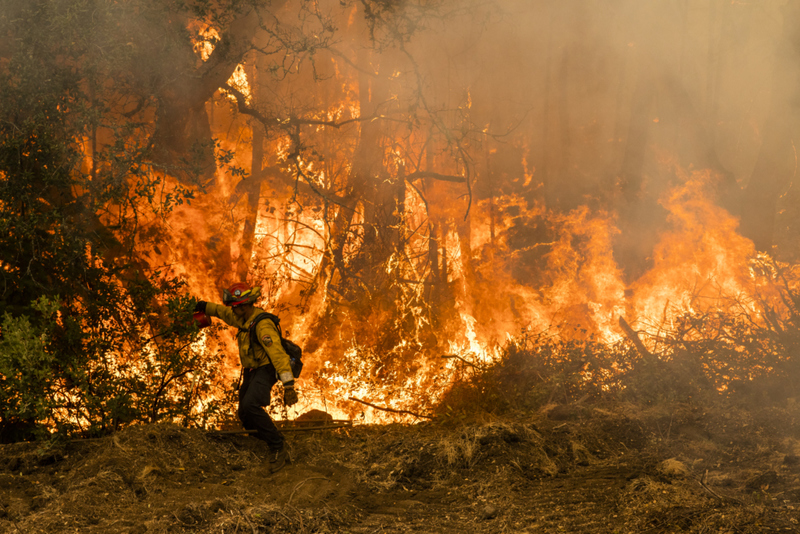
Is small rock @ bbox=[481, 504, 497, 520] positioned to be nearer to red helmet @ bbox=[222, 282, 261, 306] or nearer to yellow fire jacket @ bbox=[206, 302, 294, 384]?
yellow fire jacket @ bbox=[206, 302, 294, 384]

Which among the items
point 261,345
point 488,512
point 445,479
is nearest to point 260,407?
point 261,345

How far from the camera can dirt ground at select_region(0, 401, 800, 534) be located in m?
4.04

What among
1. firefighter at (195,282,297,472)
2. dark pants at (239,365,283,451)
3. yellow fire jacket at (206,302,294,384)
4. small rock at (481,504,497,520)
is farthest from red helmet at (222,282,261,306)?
small rock at (481,504,497,520)

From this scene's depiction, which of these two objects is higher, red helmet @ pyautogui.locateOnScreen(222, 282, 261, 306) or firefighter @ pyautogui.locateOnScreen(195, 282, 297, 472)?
red helmet @ pyautogui.locateOnScreen(222, 282, 261, 306)

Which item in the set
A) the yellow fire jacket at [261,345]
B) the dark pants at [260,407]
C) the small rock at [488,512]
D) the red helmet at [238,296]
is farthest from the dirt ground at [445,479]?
the red helmet at [238,296]

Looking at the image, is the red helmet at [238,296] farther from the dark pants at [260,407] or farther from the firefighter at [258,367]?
the dark pants at [260,407]

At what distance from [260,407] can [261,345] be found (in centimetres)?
60

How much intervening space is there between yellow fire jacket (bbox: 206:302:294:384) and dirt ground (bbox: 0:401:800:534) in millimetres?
874

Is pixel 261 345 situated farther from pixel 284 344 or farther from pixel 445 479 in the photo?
pixel 445 479

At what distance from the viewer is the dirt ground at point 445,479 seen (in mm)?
4039

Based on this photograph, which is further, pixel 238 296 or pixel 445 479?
pixel 238 296

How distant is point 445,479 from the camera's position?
5.22 meters

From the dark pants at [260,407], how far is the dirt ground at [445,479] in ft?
0.88

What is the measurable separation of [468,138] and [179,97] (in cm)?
403
